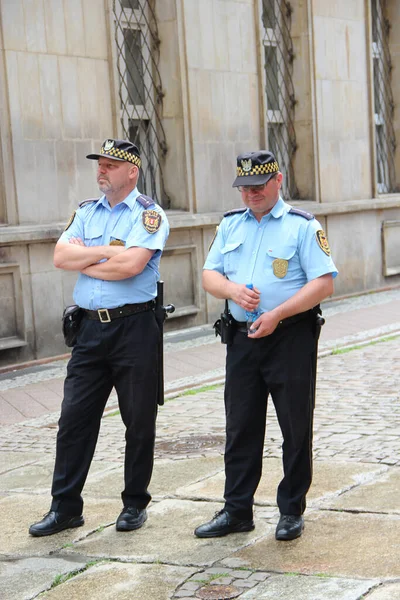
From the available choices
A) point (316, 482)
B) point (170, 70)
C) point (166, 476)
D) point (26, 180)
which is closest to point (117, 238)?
point (166, 476)

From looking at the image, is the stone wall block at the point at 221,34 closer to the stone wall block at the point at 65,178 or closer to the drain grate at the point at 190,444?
the stone wall block at the point at 65,178

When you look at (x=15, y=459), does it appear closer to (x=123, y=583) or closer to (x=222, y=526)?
(x=222, y=526)

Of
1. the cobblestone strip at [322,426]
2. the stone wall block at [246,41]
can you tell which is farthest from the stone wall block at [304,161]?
the cobblestone strip at [322,426]

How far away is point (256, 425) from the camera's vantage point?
5504 millimetres

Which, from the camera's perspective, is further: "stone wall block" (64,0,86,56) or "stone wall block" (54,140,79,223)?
"stone wall block" (64,0,86,56)

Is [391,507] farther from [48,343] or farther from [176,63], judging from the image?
[176,63]

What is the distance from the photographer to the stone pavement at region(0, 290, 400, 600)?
15.7 ft

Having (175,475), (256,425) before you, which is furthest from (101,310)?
(175,475)

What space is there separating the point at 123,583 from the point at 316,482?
1794 millimetres

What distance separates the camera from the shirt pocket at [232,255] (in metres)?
5.45

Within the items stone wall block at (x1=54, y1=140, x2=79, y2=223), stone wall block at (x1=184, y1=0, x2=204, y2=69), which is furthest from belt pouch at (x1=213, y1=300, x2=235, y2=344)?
stone wall block at (x1=184, y1=0, x2=204, y2=69)

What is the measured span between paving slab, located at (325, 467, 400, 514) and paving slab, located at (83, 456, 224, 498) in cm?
97

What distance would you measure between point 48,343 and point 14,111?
93.2 inches

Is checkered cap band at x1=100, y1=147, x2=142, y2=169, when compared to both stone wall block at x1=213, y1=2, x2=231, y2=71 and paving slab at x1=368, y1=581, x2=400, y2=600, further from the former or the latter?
stone wall block at x1=213, y1=2, x2=231, y2=71
